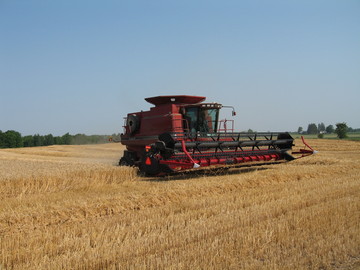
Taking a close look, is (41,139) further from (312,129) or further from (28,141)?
(312,129)

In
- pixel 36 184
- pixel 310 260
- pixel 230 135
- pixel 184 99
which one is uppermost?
pixel 184 99

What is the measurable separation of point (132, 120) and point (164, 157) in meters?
3.75

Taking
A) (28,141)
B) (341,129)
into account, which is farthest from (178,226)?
(28,141)

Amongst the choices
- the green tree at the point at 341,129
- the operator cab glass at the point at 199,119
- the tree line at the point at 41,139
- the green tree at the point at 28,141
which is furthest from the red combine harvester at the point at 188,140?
the green tree at the point at 28,141

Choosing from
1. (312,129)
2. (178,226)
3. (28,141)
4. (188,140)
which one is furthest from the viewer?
(312,129)

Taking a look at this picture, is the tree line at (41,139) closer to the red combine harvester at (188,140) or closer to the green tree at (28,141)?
the green tree at (28,141)

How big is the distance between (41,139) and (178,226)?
54.4 meters

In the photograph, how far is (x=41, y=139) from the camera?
53.6 m

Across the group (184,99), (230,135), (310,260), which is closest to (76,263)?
(310,260)

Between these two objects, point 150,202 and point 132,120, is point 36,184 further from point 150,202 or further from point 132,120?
point 132,120

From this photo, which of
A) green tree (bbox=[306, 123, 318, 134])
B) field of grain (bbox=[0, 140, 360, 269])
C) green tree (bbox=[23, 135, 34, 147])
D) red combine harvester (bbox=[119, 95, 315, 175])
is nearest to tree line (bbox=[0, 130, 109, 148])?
green tree (bbox=[23, 135, 34, 147])

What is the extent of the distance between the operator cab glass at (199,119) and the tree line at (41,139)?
31.8m

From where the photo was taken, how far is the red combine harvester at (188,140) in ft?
25.0

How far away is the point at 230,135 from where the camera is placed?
29.0 feet
